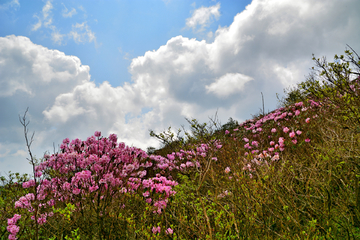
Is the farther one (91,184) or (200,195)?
(91,184)

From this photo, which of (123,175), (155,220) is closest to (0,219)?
(123,175)

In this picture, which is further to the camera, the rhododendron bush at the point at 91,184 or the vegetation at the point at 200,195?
the rhododendron bush at the point at 91,184

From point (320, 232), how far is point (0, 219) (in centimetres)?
528

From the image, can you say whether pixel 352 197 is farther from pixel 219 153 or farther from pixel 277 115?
pixel 277 115

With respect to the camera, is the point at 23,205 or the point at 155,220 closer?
the point at 155,220

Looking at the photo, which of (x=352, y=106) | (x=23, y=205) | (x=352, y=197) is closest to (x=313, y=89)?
(x=352, y=106)

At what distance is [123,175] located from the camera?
163 inches

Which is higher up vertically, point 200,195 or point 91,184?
point 91,184

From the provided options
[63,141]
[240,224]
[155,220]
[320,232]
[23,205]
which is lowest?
[320,232]

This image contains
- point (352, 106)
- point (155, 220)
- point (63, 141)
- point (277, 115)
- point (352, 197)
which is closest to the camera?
point (352, 197)

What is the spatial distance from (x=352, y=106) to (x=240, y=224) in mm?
3282

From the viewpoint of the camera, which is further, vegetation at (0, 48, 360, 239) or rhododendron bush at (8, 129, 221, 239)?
rhododendron bush at (8, 129, 221, 239)

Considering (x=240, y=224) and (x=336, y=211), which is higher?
(x=240, y=224)

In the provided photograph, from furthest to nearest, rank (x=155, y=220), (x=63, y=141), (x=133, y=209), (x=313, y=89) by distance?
(x=63, y=141), (x=313, y=89), (x=133, y=209), (x=155, y=220)
